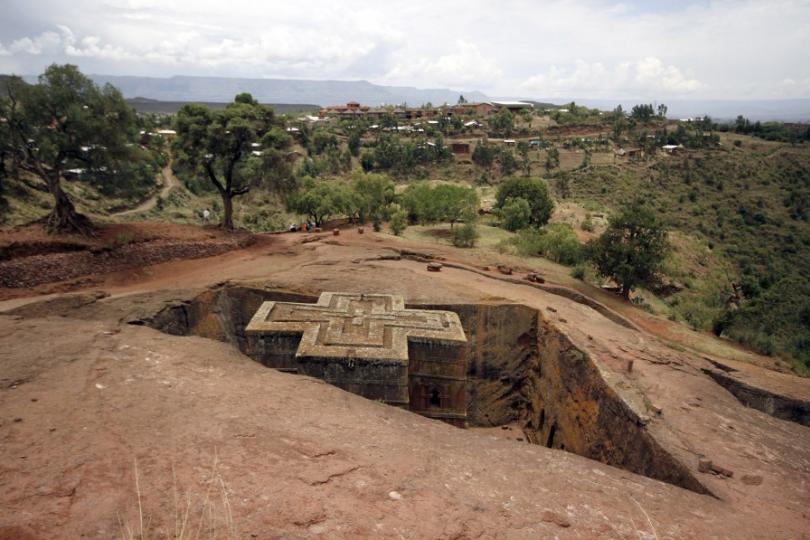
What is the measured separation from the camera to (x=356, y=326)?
39.4ft

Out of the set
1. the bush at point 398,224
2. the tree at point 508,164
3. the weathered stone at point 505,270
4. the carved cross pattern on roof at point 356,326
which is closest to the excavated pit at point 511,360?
the carved cross pattern on roof at point 356,326

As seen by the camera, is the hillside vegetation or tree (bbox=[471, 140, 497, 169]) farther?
tree (bbox=[471, 140, 497, 169])

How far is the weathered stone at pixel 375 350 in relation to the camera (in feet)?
34.4

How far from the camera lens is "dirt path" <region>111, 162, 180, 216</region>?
1325 inches

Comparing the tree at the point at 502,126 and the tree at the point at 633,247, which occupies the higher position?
the tree at the point at 502,126

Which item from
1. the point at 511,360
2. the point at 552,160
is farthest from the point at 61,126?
the point at 552,160

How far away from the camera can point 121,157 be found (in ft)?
64.4

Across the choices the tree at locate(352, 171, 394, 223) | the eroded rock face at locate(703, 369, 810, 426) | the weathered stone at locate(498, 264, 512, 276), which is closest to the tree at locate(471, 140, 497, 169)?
the tree at locate(352, 171, 394, 223)

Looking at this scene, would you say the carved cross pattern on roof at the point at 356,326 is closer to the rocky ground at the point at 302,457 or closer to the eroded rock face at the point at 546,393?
the rocky ground at the point at 302,457

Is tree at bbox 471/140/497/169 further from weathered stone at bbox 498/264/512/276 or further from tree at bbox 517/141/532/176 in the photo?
weathered stone at bbox 498/264/512/276

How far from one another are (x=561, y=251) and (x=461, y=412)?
14.9 m

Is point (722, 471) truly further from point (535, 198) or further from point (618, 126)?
point (618, 126)

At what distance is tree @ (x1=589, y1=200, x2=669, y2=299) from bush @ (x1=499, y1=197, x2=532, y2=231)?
11.6m

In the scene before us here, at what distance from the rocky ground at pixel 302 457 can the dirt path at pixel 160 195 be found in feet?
76.6
